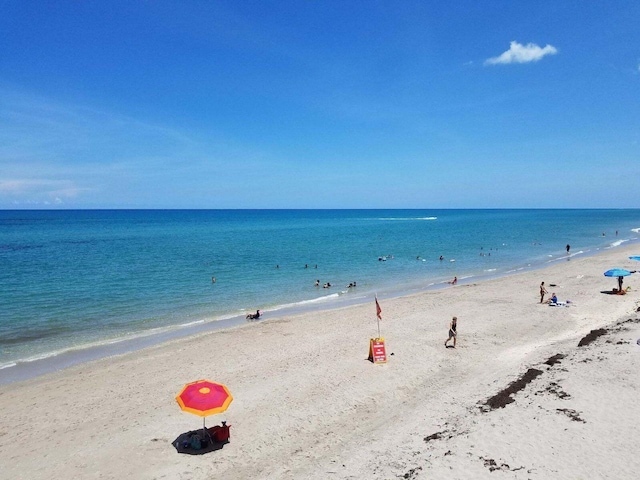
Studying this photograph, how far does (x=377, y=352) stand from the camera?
16219 mm

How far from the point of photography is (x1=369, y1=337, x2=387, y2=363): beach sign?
16.1 metres

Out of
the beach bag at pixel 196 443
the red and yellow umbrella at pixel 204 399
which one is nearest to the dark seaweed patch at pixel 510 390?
the red and yellow umbrella at pixel 204 399

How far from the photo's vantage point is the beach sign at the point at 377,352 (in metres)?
16.1

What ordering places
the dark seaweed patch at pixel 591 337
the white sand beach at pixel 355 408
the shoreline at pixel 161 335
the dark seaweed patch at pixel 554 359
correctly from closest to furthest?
the white sand beach at pixel 355 408 → the dark seaweed patch at pixel 554 359 → the dark seaweed patch at pixel 591 337 → the shoreline at pixel 161 335

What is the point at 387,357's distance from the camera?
16.6 meters

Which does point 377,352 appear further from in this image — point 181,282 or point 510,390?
point 181,282

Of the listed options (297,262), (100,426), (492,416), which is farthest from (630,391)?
(297,262)

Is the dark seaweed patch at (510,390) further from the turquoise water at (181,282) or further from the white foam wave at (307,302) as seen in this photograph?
the white foam wave at (307,302)

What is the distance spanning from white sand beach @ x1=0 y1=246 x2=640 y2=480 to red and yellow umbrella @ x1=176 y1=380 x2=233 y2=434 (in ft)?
4.38

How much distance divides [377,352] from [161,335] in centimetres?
1230

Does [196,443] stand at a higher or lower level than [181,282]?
lower

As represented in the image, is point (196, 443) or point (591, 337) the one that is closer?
point (196, 443)

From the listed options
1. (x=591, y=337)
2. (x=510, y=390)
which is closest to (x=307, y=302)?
(x=591, y=337)

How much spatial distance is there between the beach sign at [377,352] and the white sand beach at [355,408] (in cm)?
30
